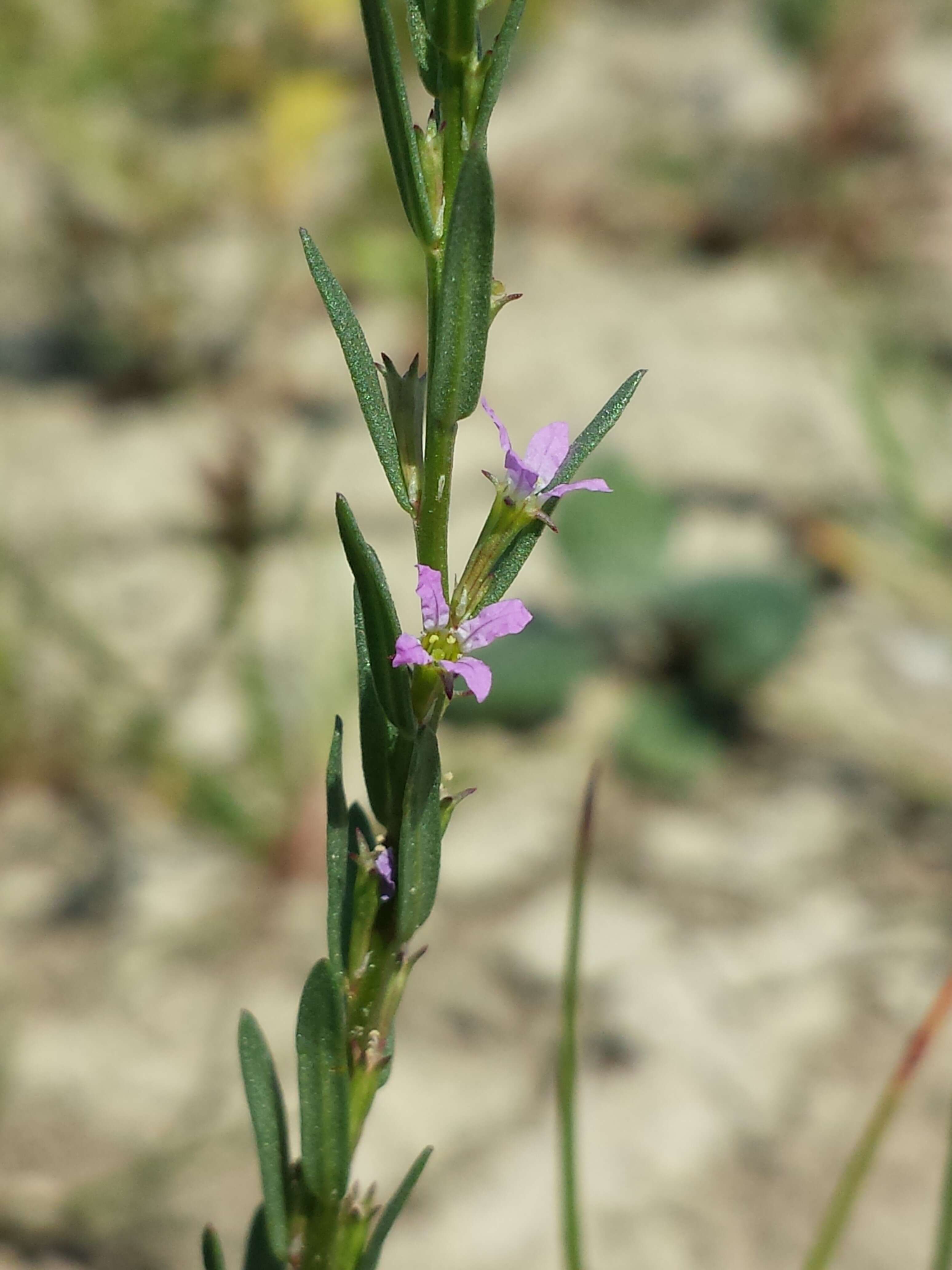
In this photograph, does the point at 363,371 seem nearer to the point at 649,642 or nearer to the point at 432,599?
the point at 432,599

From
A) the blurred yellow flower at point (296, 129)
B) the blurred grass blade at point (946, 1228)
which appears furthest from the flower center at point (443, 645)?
the blurred yellow flower at point (296, 129)

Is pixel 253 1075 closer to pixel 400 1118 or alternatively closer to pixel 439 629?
pixel 439 629

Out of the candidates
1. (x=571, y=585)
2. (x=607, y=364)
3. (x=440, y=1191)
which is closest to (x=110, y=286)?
(x=607, y=364)

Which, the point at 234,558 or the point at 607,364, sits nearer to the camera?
the point at 234,558

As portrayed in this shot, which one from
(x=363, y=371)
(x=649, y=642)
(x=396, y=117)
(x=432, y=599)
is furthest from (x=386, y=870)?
(x=649, y=642)

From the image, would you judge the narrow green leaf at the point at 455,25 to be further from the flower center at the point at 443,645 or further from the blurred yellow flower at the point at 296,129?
the blurred yellow flower at the point at 296,129

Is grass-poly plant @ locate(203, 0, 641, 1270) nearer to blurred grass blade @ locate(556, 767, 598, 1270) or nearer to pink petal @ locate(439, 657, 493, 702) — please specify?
pink petal @ locate(439, 657, 493, 702)
